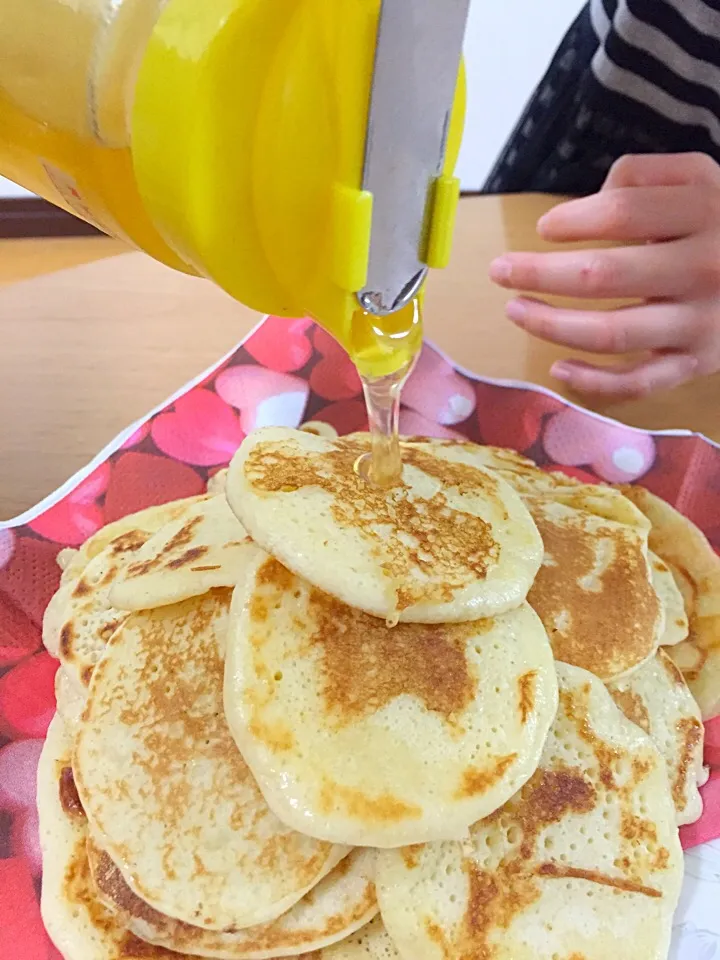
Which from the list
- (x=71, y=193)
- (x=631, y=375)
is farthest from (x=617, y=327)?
(x=71, y=193)

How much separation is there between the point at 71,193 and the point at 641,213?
1.07 m

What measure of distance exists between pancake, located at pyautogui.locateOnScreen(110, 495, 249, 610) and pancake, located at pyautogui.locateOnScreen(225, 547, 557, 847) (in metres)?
0.06

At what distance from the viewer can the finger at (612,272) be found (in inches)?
53.3

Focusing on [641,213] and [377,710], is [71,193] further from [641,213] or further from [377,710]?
[641,213]

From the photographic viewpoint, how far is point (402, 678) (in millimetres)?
781

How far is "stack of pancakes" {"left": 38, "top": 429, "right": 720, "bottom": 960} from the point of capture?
73cm

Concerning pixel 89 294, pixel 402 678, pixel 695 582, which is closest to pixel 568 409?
pixel 695 582

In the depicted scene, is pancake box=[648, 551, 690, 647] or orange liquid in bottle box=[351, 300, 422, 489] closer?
orange liquid in bottle box=[351, 300, 422, 489]

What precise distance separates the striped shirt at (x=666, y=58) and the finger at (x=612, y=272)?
41 centimetres

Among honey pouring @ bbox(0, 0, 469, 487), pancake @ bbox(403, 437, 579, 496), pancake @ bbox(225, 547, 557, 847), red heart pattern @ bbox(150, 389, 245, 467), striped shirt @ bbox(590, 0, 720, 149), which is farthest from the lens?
striped shirt @ bbox(590, 0, 720, 149)

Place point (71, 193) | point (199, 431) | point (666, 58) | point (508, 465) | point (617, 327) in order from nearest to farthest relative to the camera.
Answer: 1. point (71, 193)
2. point (508, 465)
3. point (199, 431)
4. point (617, 327)
5. point (666, 58)

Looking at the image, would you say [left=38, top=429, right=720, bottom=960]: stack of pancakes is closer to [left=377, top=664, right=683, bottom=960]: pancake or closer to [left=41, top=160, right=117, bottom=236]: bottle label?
[left=377, top=664, right=683, bottom=960]: pancake

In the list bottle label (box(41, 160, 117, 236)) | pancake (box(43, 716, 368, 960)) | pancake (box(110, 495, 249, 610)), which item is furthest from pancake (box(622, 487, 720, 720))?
bottle label (box(41, 160, 117, 236))

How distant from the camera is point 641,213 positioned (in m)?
1.36
